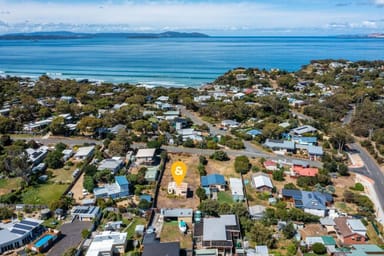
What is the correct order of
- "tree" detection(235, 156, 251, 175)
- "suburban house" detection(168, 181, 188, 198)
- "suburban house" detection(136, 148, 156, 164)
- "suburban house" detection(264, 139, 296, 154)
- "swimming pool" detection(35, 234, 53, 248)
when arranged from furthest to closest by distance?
"suburban house" detection(264, 139, 296, 154) < "suburban house" detection(136, 148, 156, 164) < "tree" detection(235, 156, 251, 175) < "suburban house" detection(168, 181, 188, 198) < "swimming pool" detection(35, 234, 53, 248)

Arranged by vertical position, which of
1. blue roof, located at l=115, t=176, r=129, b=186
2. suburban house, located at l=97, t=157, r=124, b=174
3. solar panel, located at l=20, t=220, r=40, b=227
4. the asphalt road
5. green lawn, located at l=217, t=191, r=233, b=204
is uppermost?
blue roof, located at l=115, t=176, r=129, b=186

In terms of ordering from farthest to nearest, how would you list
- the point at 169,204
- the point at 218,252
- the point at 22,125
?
Result: the point at 22,125, the point at 169,204, the point at 218,252

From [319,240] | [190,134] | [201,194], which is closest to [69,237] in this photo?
[201,194]

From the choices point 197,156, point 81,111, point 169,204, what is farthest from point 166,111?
point 169,204

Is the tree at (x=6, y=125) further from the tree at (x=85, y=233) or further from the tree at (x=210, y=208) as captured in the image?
the tree at (x=210, y=208)

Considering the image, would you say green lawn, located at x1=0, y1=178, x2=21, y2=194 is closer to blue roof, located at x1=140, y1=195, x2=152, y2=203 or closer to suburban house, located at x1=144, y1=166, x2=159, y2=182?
suburban house, located at x1=144, y1=166, x2=159, y2=182

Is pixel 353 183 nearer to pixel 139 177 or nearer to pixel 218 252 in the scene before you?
pixel 218 252

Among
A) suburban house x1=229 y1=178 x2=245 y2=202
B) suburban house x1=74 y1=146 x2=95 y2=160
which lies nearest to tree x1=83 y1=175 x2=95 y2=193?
suburban house x1=74 y1=146 x2=95 y2=160

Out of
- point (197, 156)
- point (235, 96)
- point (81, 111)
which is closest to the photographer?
point (197, 156)
